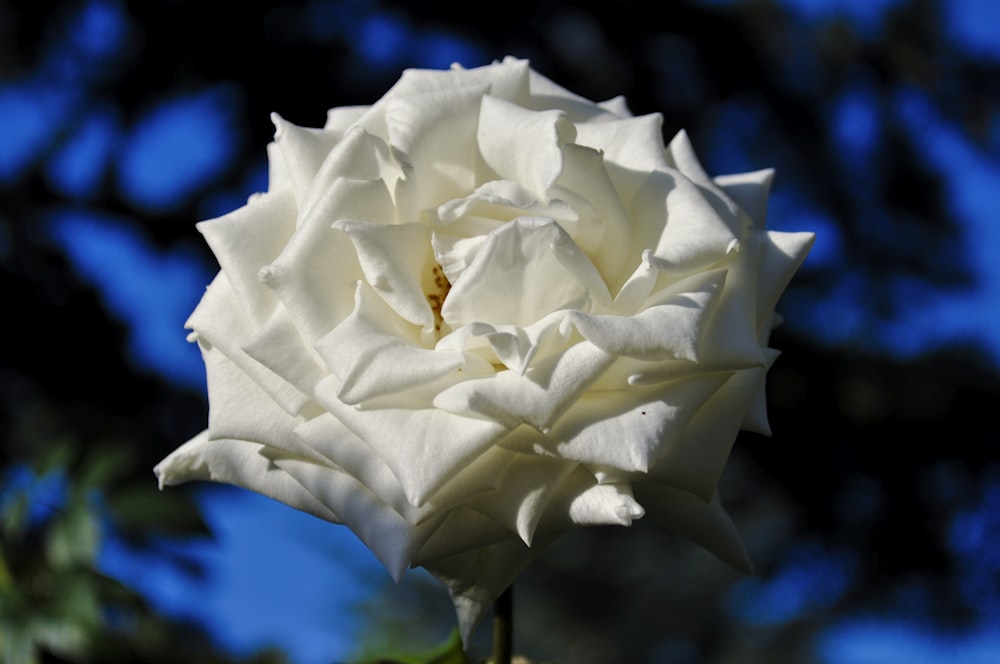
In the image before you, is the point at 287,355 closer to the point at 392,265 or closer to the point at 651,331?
the point at 392,265

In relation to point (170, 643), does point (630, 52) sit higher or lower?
higher

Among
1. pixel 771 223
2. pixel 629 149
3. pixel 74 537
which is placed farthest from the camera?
pixel 771 223

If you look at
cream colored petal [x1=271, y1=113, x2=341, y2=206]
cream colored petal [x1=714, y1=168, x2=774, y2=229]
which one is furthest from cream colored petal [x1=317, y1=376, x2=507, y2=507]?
cream colored petal [x1=714, y1=168, x2=774, y2=229]

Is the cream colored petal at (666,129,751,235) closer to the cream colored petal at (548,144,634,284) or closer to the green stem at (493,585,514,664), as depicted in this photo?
the cream colored petal at (548,144,634,284)

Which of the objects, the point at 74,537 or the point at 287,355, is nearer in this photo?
the point at 287,355

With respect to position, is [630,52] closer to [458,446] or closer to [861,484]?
[861,484]

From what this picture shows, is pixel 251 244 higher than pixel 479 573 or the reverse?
higher

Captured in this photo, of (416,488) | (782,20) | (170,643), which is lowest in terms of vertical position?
(170,643)

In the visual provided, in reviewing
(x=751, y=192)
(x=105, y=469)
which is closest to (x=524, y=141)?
(x=751, y=192)

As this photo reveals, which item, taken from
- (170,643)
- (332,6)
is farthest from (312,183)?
(332,6)
